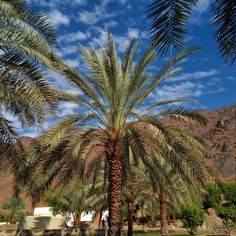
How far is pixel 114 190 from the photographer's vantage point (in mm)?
16672

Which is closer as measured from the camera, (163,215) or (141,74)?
(141,74)

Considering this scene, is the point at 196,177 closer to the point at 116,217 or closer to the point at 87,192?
the point at 116,217

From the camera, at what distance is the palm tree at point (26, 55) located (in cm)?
1086

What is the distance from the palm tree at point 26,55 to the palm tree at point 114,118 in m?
4.08

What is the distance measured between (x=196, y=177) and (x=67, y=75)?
6429mm

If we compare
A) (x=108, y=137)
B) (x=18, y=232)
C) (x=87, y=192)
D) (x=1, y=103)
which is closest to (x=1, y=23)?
(x=1, y=103)

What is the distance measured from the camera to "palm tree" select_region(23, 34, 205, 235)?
15.9 m

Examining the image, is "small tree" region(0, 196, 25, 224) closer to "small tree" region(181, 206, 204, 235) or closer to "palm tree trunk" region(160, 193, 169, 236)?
"small tree" region(181, 206, 204, 235)

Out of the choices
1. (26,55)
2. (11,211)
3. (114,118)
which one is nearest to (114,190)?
(114,118)

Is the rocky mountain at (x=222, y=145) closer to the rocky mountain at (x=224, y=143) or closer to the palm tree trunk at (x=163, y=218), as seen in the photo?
the rocky mountain at (x=224, y=143)

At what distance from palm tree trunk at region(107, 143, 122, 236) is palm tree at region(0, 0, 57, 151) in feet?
19.8

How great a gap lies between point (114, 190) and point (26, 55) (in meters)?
7.69

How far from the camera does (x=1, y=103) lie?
39.3ft

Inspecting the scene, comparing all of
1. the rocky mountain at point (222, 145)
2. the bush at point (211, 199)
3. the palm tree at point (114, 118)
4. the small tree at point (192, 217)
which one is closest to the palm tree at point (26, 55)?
the palm tree at point (114, 118)
